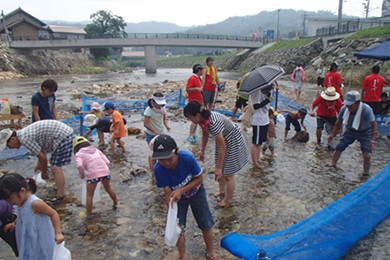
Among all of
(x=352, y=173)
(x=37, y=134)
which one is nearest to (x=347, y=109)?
(x=352, y=173)

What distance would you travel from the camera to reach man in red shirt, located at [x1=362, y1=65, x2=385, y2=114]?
324 inches

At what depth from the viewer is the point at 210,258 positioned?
341 centimetres

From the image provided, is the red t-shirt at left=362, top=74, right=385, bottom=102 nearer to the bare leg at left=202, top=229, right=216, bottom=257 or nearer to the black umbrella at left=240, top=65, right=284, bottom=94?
the black umbrella at left=240, top=65, right=284, bottom=94

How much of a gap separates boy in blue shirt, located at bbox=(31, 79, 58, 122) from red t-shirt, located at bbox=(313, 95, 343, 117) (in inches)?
248

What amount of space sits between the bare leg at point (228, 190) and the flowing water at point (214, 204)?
0.14 m

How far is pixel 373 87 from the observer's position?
830cm

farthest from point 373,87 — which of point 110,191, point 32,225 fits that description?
point 32,225

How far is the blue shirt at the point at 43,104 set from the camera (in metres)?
5.96

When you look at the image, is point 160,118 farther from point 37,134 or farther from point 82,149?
point 37,134

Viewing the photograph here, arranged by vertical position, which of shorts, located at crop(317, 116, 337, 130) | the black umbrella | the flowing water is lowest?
the flowing water

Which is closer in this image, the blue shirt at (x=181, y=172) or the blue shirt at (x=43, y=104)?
the blue shirt at (x=181, y=172)

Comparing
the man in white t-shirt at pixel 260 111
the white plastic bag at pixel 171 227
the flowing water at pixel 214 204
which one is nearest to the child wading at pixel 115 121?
the flowing water at pixel 214 204

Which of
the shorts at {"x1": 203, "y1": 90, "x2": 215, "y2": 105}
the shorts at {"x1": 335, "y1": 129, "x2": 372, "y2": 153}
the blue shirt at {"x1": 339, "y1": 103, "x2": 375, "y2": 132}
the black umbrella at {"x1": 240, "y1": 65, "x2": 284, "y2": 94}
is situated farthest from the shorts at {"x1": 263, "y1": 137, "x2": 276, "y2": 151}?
the shorts at {"x1": 203, "y1": 90, "x2": 215, "y2": 105}

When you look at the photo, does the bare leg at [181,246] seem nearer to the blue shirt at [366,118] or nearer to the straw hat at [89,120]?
the blue shirt at [366,118]
